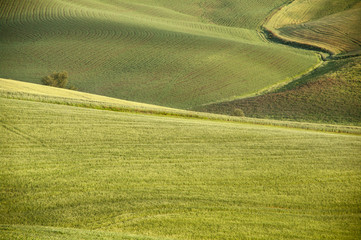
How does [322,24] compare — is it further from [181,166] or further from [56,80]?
[181,166]

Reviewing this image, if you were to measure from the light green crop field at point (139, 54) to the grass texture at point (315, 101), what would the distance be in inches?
168

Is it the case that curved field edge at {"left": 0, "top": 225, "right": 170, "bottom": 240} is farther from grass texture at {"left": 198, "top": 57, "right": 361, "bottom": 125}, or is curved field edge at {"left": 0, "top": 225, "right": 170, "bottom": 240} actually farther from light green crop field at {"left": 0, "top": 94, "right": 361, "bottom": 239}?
grass texture at {"left": 198, "top": 57, "right": 361, "bottom": 125}

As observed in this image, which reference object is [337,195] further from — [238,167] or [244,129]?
[244,129]

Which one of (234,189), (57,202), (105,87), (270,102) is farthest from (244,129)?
(105,87)

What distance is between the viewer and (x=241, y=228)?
11.4m

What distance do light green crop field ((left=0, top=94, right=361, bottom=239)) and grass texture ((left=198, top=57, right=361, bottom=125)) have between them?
16.5 m

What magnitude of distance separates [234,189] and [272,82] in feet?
126

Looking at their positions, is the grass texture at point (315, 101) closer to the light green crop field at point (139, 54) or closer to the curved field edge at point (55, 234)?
the light green crop field at point (139, 54)

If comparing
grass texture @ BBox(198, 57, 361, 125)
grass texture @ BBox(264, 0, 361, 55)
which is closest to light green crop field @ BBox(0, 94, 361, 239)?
grass texture @ BBox(198, 57, 361, 125)

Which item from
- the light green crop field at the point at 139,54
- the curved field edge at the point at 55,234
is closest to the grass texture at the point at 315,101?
the light green crop field at the point at 139,54

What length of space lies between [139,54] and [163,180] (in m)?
44.0

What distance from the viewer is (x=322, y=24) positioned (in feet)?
252

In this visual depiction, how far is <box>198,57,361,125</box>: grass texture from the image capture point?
3650 cm

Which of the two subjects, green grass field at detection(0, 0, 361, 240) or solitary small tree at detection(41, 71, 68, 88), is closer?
green grass field at detection(0, 0, 361, 240)
